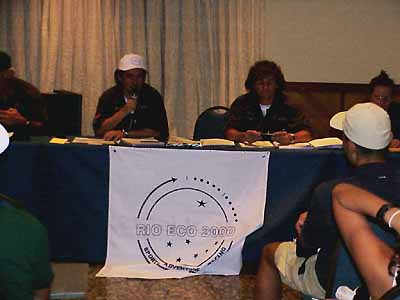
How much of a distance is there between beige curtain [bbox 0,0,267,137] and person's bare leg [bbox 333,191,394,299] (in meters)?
4.91

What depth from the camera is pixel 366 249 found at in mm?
1875

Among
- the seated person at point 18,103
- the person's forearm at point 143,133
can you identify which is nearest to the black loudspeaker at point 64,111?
the seated person at point 18,103

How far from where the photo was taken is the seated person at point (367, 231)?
6.01ft

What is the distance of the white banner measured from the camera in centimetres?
426

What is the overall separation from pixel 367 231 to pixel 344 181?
69cm

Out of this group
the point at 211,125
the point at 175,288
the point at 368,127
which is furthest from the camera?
the point at 211,125

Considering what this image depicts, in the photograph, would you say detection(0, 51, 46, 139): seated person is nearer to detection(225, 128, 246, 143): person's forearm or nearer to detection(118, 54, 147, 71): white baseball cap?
detection(118, 54, 147, 71): white baseball cap

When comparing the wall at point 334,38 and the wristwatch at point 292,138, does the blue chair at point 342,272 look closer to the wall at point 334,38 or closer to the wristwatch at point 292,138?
the wristwatch at point 292,138

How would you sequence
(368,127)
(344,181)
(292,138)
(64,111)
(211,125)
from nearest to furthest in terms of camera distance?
(344,181) < (368,127) < (292,138) < (211,125) < (64,111)

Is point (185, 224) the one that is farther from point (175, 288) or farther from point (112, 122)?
point (112, 122)

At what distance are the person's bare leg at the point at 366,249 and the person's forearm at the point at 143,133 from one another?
10.0ft

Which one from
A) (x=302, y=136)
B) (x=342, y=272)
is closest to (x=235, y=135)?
(x=302, y=136)

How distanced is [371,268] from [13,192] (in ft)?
9.20

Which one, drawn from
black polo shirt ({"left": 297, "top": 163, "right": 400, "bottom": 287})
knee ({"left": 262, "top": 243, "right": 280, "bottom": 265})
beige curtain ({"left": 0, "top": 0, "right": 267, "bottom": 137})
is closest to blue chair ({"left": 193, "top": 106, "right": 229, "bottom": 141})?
beige curtain ({"left": 0, "top": 0, "right": 267, "bottom": 137})
